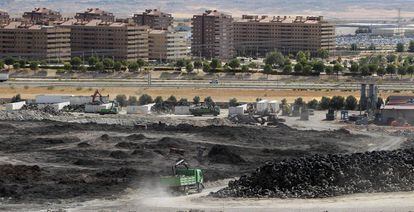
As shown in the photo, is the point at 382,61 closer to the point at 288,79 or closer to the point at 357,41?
the point at 288,79

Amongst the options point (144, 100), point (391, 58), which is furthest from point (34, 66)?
point (391, 58)

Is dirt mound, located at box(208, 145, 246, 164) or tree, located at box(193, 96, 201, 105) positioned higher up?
tree, located at box(193, 96, 201, 105)

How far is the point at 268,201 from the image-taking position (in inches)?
1198

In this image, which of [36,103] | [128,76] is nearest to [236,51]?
[128,76]

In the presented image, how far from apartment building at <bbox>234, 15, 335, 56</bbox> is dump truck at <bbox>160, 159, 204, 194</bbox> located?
87.3 m

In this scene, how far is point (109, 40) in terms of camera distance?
4301 inches

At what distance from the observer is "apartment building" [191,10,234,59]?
118375mm

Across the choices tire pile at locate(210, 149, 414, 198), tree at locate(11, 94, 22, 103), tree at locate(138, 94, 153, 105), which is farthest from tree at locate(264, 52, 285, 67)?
tire pile at locate(210, 149, 414, 198)

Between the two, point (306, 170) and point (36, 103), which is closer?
point (306, 170)

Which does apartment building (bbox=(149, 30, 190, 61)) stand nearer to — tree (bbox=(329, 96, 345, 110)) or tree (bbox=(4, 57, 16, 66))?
tree (bbox=(4, 57, 16, 66))

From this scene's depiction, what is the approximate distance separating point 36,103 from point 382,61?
153 ft

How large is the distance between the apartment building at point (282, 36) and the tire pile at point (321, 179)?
87235 millimetres

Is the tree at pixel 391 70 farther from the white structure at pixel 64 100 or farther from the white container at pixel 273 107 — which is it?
the white structure at pixel 64 100

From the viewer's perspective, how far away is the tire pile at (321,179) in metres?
31.2
